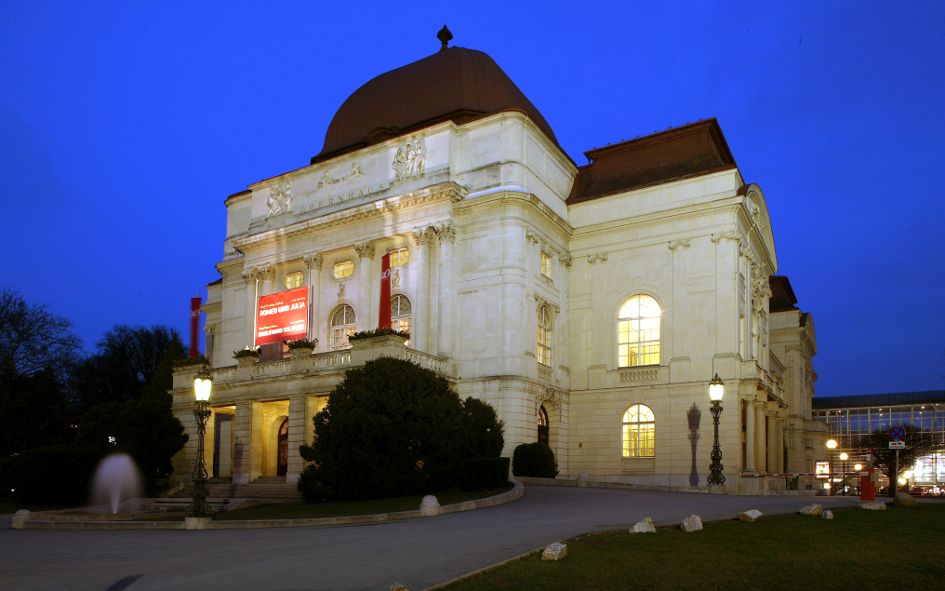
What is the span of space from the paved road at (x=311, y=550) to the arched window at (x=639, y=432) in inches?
675

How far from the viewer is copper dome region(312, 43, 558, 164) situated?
1907 inches

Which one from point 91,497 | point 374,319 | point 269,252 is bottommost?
point 91,497

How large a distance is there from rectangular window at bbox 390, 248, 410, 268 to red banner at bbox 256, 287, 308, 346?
4.69 m

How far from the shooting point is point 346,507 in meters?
28.3

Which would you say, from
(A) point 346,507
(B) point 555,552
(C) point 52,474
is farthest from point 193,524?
(C) point 52,474

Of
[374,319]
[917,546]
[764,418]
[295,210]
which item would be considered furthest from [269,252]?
[917,546]

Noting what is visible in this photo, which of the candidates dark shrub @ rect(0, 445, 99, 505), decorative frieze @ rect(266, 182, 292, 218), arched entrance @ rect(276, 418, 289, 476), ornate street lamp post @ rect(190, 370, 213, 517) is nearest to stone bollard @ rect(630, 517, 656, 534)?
ornate street lamp post @ rect(190, 370, 213, 517)

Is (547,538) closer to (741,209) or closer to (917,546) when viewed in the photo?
(917,546)

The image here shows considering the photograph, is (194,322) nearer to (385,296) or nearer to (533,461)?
(385,296)

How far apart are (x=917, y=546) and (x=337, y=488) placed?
20.3 metres

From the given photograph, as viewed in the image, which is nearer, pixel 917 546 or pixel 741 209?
pixel 917 546

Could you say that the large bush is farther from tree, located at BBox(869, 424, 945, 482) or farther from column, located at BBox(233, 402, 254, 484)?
tree, located at BBox(869, 424, 945, 482)

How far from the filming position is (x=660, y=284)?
145 feet

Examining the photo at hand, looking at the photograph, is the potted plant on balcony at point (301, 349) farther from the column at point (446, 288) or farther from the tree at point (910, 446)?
the tree at point (910, 446)
